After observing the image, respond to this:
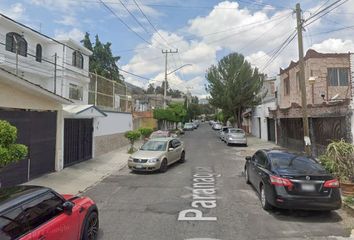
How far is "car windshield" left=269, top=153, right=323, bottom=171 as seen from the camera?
28.2 feet

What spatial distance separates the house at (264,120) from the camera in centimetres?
3228

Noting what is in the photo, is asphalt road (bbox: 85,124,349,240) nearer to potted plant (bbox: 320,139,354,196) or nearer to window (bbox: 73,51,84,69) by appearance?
potted plant (bbox: 320,139,354,196)

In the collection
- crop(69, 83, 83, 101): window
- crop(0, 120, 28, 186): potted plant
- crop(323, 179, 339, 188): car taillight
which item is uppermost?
crop(69, 83, 83, 101): window

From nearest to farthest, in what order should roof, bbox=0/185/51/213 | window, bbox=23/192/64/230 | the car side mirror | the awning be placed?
roof, bbox=0/185/51/213 → window, bbox=23/192/64/230 → the car side mirror → the awning

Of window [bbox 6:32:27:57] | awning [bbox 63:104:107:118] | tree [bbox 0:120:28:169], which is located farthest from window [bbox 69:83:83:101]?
tree [bbox 0:120:28:169]

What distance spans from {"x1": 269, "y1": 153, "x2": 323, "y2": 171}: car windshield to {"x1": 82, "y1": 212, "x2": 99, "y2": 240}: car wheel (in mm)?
4814

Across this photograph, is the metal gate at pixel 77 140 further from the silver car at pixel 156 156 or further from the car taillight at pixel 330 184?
the car taillight at pixel 330 184

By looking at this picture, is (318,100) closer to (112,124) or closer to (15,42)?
(112,124)

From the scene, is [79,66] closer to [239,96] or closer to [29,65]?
[29,65]

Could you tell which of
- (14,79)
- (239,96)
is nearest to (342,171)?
(14,79)

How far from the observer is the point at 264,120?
1398 inches

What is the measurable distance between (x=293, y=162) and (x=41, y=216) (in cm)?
658

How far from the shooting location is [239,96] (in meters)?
39.3

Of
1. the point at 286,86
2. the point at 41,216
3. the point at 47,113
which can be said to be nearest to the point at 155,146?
the point at 47,113
